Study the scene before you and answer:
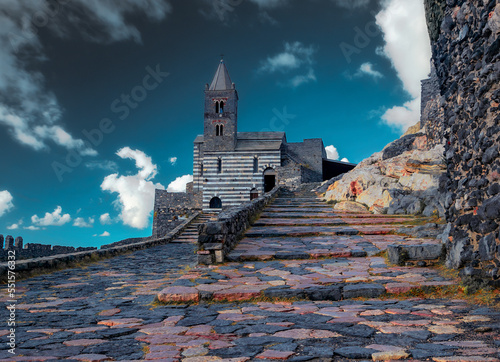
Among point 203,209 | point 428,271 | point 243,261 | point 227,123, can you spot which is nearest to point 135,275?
point 243,261

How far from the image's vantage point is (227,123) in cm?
3409

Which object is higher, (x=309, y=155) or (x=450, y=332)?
(x=309, y=155)

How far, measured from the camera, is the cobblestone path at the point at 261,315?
244cm

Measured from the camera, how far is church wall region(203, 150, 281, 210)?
3256cm

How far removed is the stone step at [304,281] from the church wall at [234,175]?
87.1 feet

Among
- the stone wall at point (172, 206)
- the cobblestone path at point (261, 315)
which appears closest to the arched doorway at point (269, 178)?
the stone wall at point (172, 206)

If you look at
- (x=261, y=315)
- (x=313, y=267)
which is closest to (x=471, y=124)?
(x=313, y=267)

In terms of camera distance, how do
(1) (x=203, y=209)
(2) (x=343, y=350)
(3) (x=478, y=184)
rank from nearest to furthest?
(2) (x=343, y=350) → (3) (x=478, y=184) → (1) (x=203, y=209)

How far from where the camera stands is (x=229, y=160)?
110 feet

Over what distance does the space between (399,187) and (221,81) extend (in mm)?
26057

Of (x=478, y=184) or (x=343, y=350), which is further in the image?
(x=478, y=184)

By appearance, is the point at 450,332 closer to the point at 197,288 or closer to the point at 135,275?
the point at 197,288

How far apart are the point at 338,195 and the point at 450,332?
12.5 metres

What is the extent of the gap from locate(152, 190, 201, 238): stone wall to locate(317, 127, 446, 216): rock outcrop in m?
17.0
